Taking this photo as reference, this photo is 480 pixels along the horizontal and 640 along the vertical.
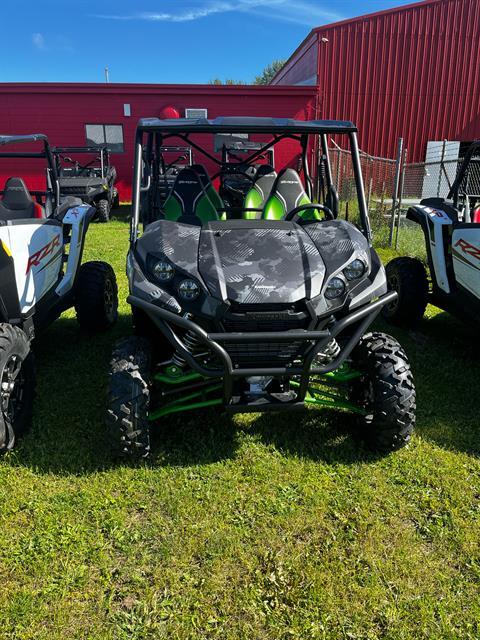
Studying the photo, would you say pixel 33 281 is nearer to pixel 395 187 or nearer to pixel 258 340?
pixel 258 340

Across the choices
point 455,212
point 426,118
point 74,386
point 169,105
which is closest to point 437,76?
point 426,118

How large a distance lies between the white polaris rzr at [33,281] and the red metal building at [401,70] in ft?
42.2

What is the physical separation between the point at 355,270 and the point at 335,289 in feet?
0.58

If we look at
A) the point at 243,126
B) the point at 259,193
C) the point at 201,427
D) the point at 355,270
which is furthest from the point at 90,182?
the point at 355,270

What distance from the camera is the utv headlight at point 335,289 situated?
2.48m

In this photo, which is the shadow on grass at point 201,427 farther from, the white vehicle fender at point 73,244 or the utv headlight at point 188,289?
the utv headlight at point 188,289

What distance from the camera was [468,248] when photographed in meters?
3.84

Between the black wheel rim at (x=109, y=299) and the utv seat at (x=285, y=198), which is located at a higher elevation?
the utv seat at (x=285, y=198)

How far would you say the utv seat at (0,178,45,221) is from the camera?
3961 mm

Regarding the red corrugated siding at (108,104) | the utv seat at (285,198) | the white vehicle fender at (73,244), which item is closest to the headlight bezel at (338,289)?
the utv seat at (285,198)

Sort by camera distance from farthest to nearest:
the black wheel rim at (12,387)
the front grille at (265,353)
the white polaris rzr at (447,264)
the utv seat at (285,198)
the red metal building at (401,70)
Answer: the red metal building at (401,70)
the white polaris rzr at (447,264)
the utv seat at (285,198)
the black wheel rim at (12,387)
the front grille at (265,353)

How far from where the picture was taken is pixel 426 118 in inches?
631

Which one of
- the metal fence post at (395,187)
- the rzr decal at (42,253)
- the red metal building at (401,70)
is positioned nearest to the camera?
the rzr decal at (42,253)

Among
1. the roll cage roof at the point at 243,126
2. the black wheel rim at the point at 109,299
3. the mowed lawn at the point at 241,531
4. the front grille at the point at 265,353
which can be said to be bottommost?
the mowed lawn at the point at 241,531
